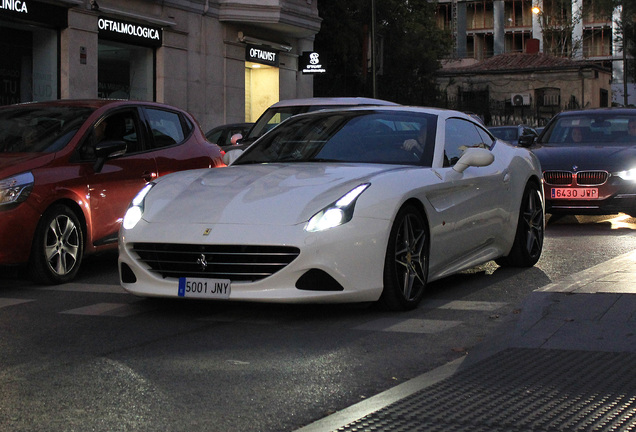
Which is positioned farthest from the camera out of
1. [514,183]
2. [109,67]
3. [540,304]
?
[109,67]

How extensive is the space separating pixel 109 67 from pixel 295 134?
17801mm

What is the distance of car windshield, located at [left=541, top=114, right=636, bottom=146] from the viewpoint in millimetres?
15234

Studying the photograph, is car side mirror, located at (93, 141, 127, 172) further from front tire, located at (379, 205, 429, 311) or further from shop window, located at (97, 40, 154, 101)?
shop window, located at (97, 40, 154, 101)

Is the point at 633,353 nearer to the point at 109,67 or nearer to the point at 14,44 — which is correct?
the point at 14,44

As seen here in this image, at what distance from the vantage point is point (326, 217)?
6.59 m

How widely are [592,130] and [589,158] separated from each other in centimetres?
144

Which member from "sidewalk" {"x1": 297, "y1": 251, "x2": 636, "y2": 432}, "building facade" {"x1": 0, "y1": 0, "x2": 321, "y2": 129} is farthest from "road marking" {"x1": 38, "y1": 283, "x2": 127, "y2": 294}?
"building facade" {"x1": 0, "y1": 0, "x2": 321, "y2": 129}

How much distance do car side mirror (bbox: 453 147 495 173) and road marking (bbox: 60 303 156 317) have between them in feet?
8.31

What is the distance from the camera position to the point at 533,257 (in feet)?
31.6

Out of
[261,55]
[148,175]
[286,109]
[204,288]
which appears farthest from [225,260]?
[261,55]

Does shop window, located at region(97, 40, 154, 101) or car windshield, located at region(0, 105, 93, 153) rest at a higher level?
shop window, located at region(97, 40, 154, 101)

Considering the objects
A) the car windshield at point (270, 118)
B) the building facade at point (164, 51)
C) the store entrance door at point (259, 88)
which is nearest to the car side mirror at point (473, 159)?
the car windshield at point (270, 118)

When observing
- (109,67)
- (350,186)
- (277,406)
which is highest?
(109,67)

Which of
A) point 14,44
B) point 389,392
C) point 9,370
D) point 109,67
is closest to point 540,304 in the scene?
point 389,392
